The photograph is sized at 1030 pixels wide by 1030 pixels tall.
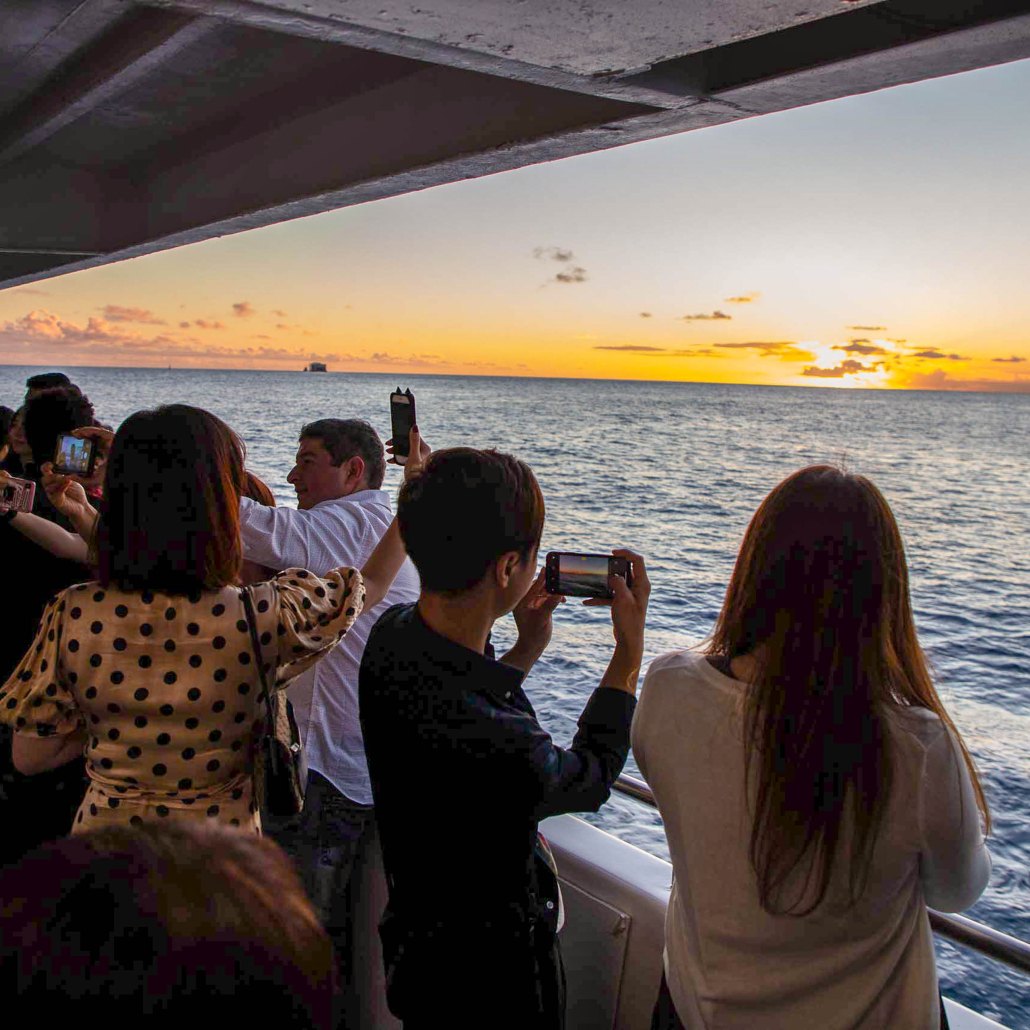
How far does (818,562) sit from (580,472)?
32.8 meters

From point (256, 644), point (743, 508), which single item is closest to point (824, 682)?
point (256, 644)

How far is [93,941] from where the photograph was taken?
0.49 metres

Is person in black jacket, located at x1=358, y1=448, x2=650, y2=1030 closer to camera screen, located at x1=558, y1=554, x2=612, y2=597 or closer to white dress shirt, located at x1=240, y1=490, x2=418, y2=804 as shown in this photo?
camera screen, located at x1=558, y1=554, x2=612, y2=597

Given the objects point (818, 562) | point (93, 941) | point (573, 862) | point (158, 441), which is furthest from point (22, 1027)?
point (573, 862)

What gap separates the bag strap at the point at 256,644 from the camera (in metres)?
1.55

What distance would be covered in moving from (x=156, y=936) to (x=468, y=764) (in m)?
0.80

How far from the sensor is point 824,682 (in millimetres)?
1195

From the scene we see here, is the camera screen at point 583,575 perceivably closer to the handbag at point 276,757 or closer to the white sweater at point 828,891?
the white sweater at point 828,891

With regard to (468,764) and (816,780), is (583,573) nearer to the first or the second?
(468,764)

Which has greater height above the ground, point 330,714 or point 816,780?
point 816,780

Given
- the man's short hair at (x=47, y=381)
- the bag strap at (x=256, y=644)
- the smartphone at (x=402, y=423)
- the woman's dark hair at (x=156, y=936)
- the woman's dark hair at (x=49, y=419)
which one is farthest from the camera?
the man's short hair at (x=47, y=381)

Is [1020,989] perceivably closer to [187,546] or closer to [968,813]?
[968,813]

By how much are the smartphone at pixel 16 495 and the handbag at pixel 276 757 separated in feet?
3.95

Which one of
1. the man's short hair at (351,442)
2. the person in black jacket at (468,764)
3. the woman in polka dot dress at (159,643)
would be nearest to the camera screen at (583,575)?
the person in black jacket at (468,764)
